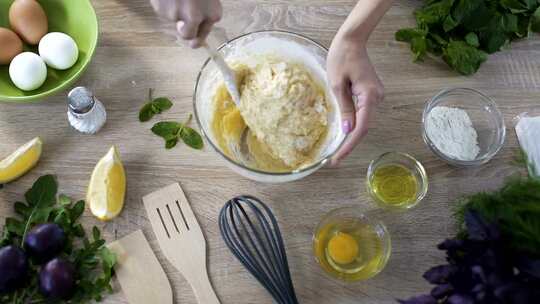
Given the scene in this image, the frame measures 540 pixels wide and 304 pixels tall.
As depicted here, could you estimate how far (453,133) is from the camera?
117 centimetres

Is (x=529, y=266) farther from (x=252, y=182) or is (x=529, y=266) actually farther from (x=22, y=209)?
(x=22, y=209)

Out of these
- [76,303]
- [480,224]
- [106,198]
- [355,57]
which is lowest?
[76,303]

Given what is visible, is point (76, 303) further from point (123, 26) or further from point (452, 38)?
point (452, 38)

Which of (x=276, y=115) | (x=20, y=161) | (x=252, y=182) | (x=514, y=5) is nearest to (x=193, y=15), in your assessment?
(x=276, y=115)

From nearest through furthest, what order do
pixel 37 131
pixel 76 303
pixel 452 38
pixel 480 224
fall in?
pixel 480 224
pixel 76 303
pixel 37 131
pixel 452 38

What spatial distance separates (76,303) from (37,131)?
40 centimetres

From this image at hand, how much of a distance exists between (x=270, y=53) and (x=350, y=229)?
438 mm

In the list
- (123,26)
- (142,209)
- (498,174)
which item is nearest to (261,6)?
(123,26)

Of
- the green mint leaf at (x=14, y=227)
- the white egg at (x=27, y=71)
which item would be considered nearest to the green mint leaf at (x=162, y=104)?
the white egg at (x=27, y=71)

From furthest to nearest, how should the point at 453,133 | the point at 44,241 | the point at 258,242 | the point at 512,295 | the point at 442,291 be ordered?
1. the point at 453,133
2. the point at 258,242
3. the point at 44,241
4. the point at 442,291
5. the point at 512,295

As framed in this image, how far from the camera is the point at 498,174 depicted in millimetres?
1146

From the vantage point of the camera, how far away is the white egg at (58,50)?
3.66 ft

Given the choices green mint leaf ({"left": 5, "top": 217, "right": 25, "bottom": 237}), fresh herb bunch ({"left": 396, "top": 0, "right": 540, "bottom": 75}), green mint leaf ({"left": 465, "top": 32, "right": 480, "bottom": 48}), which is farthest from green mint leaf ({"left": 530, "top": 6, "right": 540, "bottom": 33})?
green mint leaf ({"left": 5, "top": 217, "right": 25, "bottom": 237})

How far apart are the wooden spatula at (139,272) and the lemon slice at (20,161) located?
25 cm
